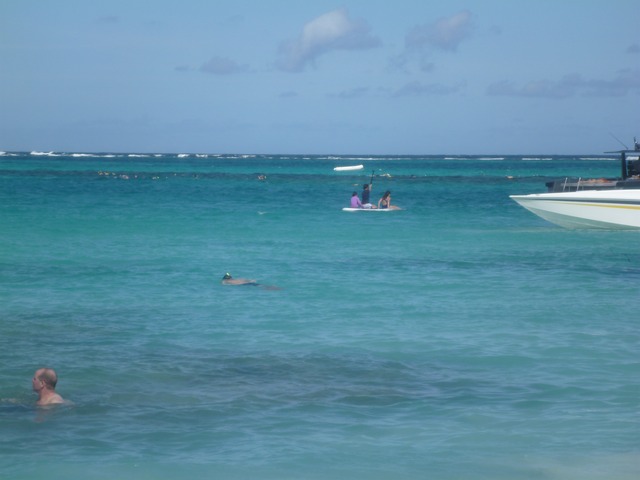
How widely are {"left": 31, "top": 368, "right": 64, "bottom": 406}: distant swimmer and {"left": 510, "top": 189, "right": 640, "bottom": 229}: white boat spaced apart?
19.6 metres

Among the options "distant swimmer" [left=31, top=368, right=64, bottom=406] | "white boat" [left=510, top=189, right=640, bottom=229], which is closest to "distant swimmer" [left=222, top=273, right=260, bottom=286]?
"distant swimmer" [left=31, top=368, right=64, bottom=406]

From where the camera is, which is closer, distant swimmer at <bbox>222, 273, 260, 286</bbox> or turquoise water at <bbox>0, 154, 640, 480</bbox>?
turquoise water at <bbox>0, 154, 640, 480</bbox>

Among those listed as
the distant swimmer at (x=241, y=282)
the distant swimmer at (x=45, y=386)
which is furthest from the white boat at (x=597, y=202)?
the distant swimmer at (x=45, y=386)

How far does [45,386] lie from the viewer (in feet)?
29.7

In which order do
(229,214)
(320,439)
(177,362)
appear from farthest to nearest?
(229,214) → (177,362) → (320,439)

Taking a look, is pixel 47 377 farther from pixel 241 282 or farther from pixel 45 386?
pixel 241 282

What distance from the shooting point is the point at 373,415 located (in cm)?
906

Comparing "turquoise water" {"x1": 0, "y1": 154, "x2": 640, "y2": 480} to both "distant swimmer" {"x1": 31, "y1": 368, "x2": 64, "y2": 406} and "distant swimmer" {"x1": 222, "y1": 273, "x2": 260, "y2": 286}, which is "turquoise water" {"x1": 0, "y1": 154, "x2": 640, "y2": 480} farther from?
"distant swimmer" {"x1": 222, "y1": 273, "x2": 260, "y2": 286}

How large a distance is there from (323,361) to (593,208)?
1687cm

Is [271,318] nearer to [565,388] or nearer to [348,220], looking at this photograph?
[565,388]

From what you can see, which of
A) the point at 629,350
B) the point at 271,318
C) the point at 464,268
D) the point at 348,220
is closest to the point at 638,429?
the point at 629,350

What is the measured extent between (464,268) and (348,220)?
1382 cm

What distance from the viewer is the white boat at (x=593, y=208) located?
2580cm

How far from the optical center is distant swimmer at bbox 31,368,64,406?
9.03 metres
